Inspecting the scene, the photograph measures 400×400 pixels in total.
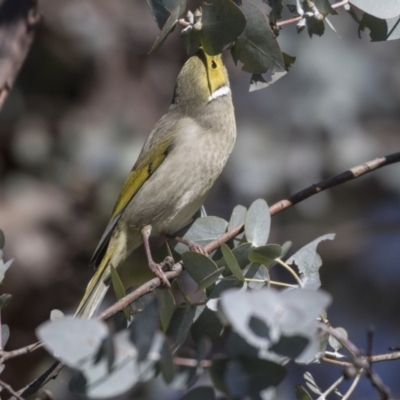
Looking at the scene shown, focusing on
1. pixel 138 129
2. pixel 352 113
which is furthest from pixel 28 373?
pixel 352 113

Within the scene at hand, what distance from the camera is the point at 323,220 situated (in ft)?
23.8

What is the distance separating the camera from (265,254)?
240 centimetres

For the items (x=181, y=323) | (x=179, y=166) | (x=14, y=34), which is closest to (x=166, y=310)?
(x=181, y=323)

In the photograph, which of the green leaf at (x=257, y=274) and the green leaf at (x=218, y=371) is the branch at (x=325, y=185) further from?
the green leaf at (x=218, y=371)

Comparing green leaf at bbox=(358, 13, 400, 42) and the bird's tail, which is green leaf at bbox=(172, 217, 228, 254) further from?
green leaf at bbox=(358, 13, 400, 42)

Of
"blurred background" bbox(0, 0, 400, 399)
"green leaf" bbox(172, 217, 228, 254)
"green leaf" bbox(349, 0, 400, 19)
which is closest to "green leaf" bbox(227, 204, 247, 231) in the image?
"green leaf" bbox(172, 217, 228, 254)

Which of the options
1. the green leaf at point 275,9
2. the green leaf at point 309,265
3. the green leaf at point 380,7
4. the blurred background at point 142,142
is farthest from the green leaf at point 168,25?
the blurred background at point 142,142

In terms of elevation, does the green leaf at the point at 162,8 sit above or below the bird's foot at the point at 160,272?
above

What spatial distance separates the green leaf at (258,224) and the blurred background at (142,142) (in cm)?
345

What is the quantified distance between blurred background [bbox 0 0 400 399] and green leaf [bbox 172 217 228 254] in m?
3.05

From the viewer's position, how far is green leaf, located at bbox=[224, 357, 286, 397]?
1.68 meters

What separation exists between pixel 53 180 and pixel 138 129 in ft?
2.71

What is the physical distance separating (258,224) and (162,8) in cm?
78

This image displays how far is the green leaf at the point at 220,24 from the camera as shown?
2545 millimetres
